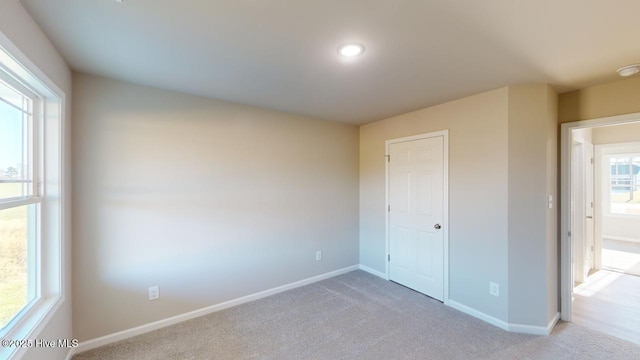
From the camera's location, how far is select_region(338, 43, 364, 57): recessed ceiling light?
176 cm

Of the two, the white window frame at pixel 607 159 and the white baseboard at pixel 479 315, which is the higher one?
the white window frame at pixel 607 159

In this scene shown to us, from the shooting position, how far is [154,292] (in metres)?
2.53

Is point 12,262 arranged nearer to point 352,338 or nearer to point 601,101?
point 352,338

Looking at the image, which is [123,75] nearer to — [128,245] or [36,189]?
[36,189]

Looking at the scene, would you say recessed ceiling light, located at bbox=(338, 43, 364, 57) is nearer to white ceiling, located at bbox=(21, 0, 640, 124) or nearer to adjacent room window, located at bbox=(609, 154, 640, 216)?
white ceiling, located at bbox=(21, 0, 640, 124)

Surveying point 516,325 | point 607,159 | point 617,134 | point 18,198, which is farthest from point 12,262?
point 607,159

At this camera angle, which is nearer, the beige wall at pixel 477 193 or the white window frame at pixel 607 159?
the beige wall at pixel 477 193

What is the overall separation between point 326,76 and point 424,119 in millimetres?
1584

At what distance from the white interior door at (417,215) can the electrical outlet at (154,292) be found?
282 centimetres

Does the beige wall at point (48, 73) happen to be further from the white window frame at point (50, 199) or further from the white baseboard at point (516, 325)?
the white baseboard at point (516, 325)

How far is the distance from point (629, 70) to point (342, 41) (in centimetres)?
231

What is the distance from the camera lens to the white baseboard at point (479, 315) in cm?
255

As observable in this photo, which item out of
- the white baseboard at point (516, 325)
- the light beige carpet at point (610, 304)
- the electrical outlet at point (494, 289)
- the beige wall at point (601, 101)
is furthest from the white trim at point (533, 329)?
the beige wall at point (601, 101)

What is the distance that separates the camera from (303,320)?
2701mm
